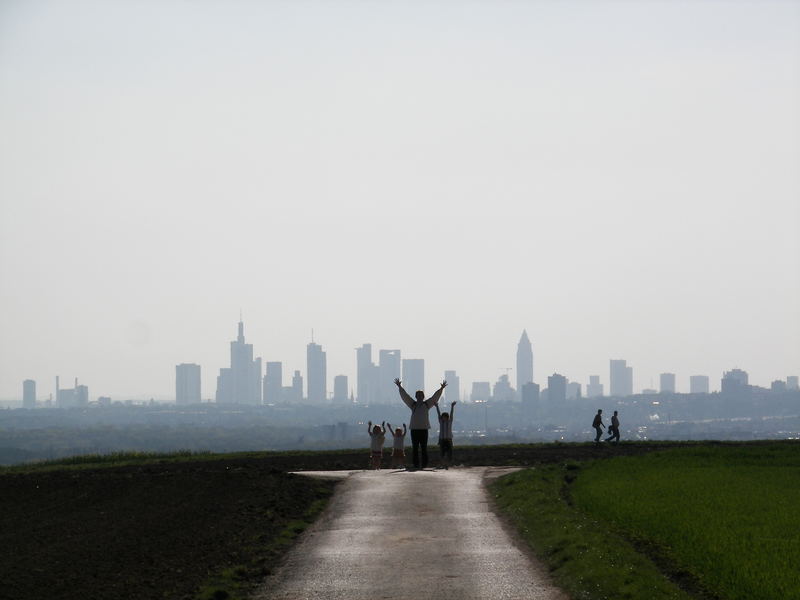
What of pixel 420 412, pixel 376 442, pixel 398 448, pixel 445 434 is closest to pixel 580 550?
pixel 420 412

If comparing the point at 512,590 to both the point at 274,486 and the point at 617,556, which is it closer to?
the point at 617,556

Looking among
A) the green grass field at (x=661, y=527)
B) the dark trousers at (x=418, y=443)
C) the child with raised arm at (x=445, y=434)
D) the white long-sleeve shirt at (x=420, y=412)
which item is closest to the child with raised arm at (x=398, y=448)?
the child with raised arm at (x=445, y=434)

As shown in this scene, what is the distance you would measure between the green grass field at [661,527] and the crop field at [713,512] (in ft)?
0.07

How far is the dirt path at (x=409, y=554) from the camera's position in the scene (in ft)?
52.6

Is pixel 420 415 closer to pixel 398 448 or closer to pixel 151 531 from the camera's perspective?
pixel 398 448

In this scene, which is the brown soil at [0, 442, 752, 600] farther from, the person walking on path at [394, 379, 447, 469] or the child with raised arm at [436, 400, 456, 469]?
the person walking on path at [394, 379, 447, 469]

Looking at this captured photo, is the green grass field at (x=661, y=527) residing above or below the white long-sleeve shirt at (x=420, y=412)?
below

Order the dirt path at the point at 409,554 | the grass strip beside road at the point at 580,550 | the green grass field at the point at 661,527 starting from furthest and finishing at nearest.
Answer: the dirt path at the point at 409,554 → the green grass field at the point at 661,527 → the grass strip beside road at the point at 580,550

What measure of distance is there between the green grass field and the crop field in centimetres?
2

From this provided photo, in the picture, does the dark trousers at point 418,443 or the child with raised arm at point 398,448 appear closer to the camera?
the dark trousers at point 418,443

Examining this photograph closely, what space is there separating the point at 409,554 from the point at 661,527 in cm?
465

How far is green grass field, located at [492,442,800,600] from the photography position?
15516 mm

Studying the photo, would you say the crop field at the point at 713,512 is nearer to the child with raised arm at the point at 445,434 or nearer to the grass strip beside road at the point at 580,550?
the grass strip beside road at the point at 580,550

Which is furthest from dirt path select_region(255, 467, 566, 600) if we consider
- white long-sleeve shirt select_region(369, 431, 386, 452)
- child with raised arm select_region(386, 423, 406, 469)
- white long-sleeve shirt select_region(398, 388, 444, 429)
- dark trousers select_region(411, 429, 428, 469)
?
child with raised arm select_region(386, 423, 406, 469)
